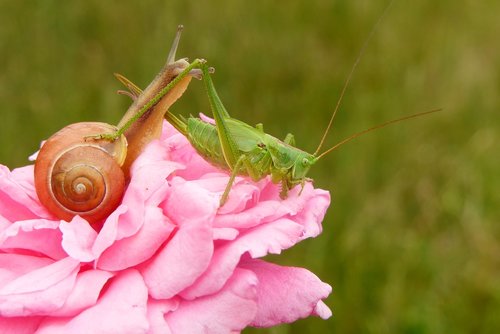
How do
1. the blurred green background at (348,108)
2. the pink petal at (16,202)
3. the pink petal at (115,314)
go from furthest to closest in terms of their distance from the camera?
the blurred green background at (348,108), the pink petal at (16,202), the pink petal at (115,314)

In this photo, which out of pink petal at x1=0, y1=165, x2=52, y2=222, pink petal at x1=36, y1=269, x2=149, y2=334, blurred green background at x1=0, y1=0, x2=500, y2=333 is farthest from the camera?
blurred green background at x1=0, y1=0, x2=500, y2=333

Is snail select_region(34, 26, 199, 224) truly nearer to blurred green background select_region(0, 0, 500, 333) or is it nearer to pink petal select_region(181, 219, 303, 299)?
pink petal select_region(181, 219, 303, 299)

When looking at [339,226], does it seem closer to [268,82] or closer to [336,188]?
[336,188]

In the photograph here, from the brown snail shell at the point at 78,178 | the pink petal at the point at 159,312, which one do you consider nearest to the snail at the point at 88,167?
the brown snail shell at the point at 78,178

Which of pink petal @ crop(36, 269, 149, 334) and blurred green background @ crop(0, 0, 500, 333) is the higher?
pink petal @ crop(36, 269, 149, 334)

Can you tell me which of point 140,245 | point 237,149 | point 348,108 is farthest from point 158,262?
point 348,108

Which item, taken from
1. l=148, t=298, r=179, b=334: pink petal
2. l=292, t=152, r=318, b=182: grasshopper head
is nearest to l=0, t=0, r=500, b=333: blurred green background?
l=292, t=152, r=318, b=182: grasshopper head

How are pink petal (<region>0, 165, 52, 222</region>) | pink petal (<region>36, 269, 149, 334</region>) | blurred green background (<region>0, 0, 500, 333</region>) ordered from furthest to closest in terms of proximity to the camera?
blurred green background (<region>0, 0, 500, 333</region>), pink petal (<region>0, 165, 52, 222</region>), pink petal (<region>36, 269, 149, 334</region>)

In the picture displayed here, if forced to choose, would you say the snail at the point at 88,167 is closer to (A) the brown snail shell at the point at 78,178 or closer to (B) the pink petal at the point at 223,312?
(A) the brown snail shell at the point at 78,178
